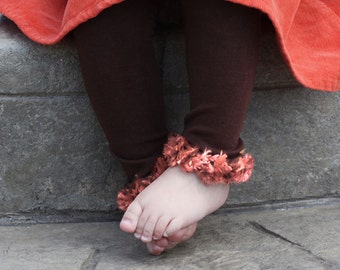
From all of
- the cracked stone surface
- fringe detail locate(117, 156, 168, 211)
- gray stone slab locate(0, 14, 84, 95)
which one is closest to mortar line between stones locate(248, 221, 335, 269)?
the cracked stone surface

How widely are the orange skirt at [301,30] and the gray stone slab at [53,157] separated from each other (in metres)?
0.13

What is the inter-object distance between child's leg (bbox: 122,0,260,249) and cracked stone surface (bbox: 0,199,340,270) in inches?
2.5

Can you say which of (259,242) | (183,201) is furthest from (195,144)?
(259,242)

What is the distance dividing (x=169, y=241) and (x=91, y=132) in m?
0.30

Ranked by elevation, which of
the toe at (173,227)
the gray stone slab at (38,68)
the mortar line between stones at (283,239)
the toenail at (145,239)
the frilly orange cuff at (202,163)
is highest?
the gray stone slab at (38,68)

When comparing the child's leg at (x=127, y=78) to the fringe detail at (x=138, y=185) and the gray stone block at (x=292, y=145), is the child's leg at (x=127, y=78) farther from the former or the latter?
the gray stone block at (x=292, y=145)

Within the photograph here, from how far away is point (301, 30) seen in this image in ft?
4.27

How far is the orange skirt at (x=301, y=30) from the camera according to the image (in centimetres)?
125

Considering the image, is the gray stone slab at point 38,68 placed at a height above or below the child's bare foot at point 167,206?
above

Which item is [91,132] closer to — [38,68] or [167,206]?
[38,68]

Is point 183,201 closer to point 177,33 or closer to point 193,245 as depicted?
point 193,245

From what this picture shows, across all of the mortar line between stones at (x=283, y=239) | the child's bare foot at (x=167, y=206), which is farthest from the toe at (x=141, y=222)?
the mortar line between stones at (x=283, y=239)

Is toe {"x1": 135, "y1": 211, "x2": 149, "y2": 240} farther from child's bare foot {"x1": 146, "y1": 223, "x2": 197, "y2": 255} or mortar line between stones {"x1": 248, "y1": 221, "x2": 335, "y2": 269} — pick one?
mortar line between stones {"x1": 248, "y1": 221, "x2": 335, "y2": 269}

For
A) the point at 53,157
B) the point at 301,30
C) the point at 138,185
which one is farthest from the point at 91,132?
the point at 301,30
